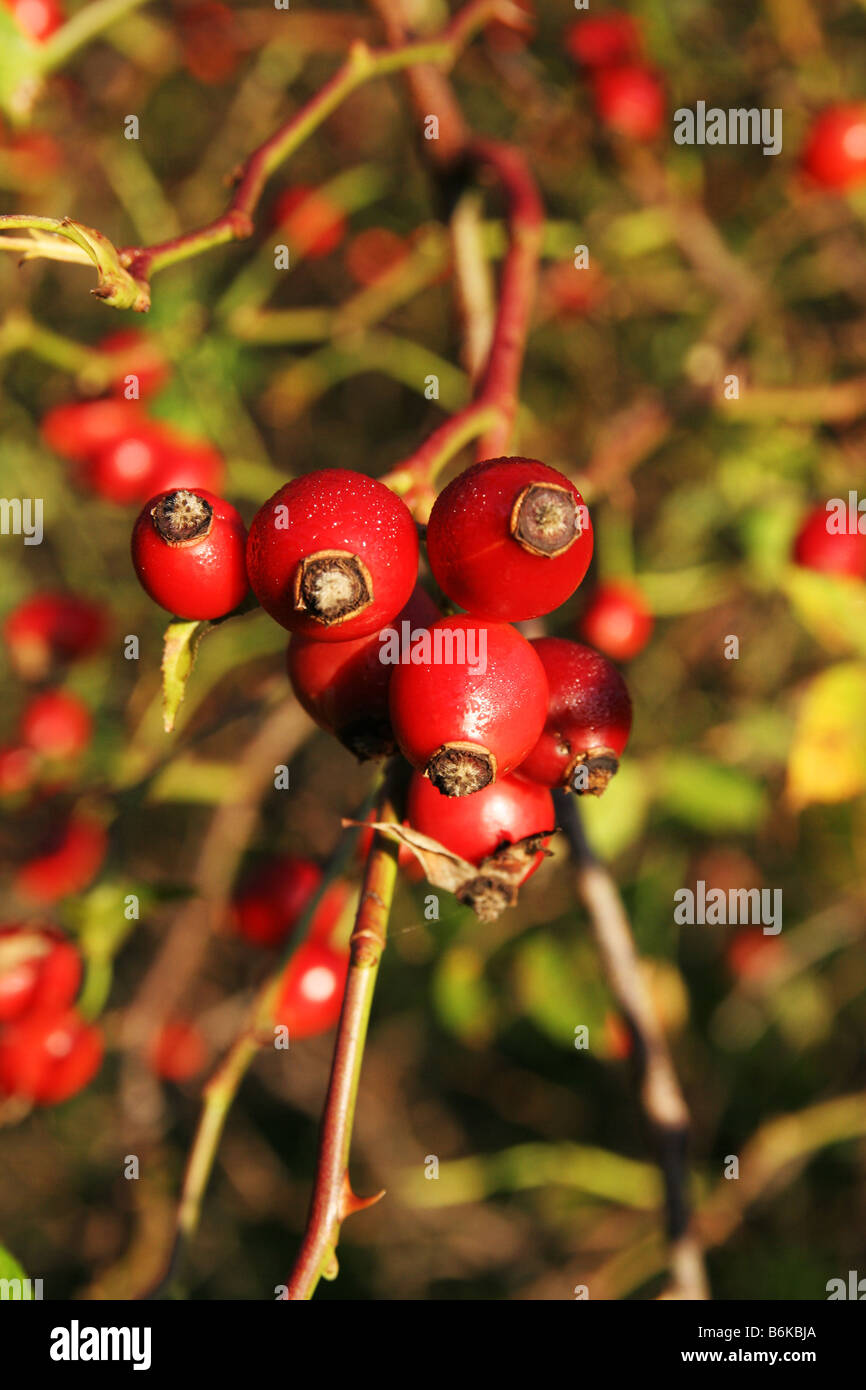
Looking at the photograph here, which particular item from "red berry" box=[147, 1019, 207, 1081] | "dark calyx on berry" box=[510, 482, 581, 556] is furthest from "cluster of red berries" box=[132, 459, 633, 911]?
"red berry" box=[147, 1019, 207, 1081]

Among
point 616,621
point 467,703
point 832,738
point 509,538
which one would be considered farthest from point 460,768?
point 832,738

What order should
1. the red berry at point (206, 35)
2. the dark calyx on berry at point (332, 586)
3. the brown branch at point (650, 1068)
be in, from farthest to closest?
the red berry at point (206, 35) < the brown branch at point (650, 1068) < the dark calyx on berry at point (332, 586)

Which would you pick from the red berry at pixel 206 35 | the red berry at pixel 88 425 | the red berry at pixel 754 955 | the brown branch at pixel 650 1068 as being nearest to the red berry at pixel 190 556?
the brown branch at pixel 650 1068

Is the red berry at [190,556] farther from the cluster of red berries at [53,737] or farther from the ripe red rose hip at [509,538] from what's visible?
the cluster of red berries at [53,737]

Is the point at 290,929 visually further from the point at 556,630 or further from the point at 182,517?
the point at 556,630

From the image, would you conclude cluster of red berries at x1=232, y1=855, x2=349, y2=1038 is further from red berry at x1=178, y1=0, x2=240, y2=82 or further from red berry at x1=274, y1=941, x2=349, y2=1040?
red berry at x1=178, y1=0, x2=240, y2=82

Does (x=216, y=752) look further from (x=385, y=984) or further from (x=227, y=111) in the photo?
(x=227, y=111)
